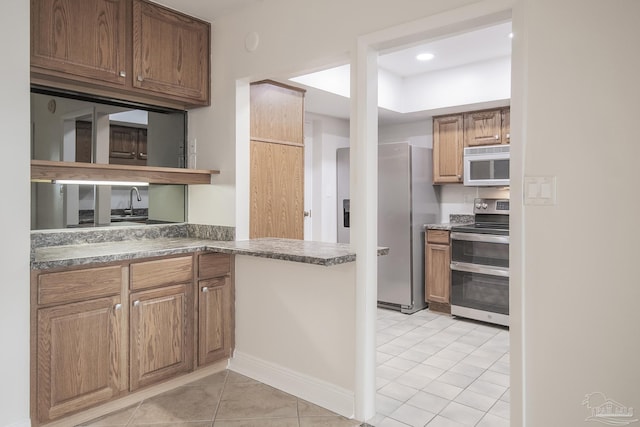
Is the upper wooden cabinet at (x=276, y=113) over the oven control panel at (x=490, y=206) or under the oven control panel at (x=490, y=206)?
over

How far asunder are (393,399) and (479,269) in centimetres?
196

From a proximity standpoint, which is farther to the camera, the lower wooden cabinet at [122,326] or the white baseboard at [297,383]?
the white baseboard at [297,383]

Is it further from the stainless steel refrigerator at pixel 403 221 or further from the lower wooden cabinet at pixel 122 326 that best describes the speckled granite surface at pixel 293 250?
the stainless steel refrigerator at pixel 403 221

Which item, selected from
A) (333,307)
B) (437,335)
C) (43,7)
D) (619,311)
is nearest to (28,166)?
(43,7)

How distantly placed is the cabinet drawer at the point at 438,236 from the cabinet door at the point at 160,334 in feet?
8.77

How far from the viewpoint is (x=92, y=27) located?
2496 millimetres

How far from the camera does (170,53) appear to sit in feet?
9.46

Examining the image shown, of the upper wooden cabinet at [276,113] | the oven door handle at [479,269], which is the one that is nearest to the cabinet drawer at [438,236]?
the oven door handle at [479,269]

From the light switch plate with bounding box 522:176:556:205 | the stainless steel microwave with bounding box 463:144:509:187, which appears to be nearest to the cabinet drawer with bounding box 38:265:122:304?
the light switch plate with bounding box 522:176:556:205

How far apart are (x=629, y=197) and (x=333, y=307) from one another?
4.82ft

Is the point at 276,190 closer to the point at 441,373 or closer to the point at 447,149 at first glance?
the point at 441,373

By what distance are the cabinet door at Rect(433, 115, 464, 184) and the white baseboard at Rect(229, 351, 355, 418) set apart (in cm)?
289

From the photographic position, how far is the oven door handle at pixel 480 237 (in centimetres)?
397

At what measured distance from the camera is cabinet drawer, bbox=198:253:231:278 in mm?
2762
